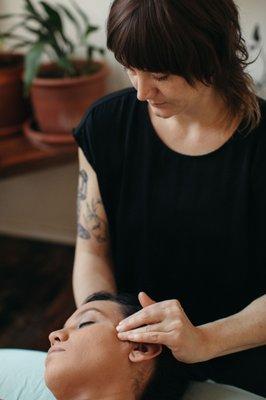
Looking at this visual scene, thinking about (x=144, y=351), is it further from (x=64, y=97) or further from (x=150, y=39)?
(x=64, y=97)

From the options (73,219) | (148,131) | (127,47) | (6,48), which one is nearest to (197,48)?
(127,47)

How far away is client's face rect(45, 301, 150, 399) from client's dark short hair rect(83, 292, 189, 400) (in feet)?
0.26

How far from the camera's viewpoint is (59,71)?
212 centimetres

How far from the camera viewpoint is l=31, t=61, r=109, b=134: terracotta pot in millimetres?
1969

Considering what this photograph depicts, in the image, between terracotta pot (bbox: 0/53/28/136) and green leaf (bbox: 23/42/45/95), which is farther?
terracotta pot (bbox: 0/53/28/136)

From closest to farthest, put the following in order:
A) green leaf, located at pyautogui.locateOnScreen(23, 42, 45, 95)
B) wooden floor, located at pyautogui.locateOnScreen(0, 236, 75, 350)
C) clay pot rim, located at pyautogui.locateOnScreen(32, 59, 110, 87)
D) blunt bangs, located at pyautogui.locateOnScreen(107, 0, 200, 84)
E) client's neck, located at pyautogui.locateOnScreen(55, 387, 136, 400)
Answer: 1. blunt bangs, located at pyautogui.locateOnScreen(107, 0, 200, 84)
2. client's neck, located at pyautogui.locateOnScreen(55, 387, 136, 400)
3. green leaf, located at pyautogui.locateOnScreen(23, 42, 45, 95)
4. clay pot rim, located at pyautogui.locateOnScreen(32, 59, 110, 87)
5. wooden floor, located at pyautogui.locateOnScreen(0, 236, 75, 350)

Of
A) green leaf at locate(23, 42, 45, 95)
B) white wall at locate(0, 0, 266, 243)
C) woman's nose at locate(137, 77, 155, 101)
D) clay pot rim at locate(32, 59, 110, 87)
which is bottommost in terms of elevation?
white wall at locate(0, 0, 266, 243)

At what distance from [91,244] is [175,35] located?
0.64 m

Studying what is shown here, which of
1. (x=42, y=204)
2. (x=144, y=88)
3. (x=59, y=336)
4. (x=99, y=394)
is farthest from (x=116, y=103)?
(x=42, y=204)

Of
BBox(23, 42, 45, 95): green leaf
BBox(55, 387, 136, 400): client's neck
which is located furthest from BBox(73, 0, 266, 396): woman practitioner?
BBox(23, 42, 45, 95): green leaf

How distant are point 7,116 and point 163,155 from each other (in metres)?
1.16

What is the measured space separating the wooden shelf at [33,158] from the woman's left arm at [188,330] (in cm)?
111

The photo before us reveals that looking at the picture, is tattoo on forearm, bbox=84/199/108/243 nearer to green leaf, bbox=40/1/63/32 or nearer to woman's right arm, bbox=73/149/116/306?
woman's right arm, bbox=73/149/116/306

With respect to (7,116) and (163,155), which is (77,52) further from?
(163,155)
